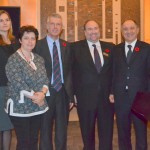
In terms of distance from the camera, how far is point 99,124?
3.54m

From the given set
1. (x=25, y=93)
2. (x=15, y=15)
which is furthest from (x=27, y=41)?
(x=15, y=15)

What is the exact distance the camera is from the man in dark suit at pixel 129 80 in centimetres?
337

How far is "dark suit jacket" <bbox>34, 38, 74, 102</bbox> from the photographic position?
11.3ft

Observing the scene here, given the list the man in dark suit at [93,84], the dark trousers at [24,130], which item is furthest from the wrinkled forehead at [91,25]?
the dark trousers at [24,130]

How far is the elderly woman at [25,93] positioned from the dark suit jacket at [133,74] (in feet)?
3.10

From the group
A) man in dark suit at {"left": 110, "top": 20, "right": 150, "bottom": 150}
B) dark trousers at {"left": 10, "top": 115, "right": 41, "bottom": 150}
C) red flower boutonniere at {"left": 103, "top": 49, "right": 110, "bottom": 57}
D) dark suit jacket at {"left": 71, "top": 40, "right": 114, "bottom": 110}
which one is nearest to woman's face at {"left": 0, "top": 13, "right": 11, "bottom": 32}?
dark suit jacket at {"left": 71, "top": 40, "right": 114, "bottom": 110}

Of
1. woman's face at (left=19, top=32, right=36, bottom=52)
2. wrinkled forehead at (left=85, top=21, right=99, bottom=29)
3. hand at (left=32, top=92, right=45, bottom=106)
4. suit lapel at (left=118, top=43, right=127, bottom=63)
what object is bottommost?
hand at (left=32, top=92, right=45, bottom=106)

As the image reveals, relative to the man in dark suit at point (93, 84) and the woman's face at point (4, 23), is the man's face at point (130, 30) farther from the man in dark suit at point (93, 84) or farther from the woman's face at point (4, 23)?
the woman's face at point (4, 23)

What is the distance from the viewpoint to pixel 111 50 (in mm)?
3596

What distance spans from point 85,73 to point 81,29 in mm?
2572

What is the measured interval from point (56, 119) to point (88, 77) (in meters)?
0.64

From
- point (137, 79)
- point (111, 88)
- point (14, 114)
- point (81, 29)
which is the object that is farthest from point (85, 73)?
point (81, 29)

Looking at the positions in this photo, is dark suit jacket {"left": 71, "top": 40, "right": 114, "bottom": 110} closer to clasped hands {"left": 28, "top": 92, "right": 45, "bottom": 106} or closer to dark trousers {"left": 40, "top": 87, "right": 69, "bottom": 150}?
dark trousers {"left": 40, "top": 87, "right": 69, "bottom": 150}

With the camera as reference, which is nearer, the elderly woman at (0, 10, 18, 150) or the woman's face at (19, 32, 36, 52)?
the woman's face at (19, 32, 36, 52)
